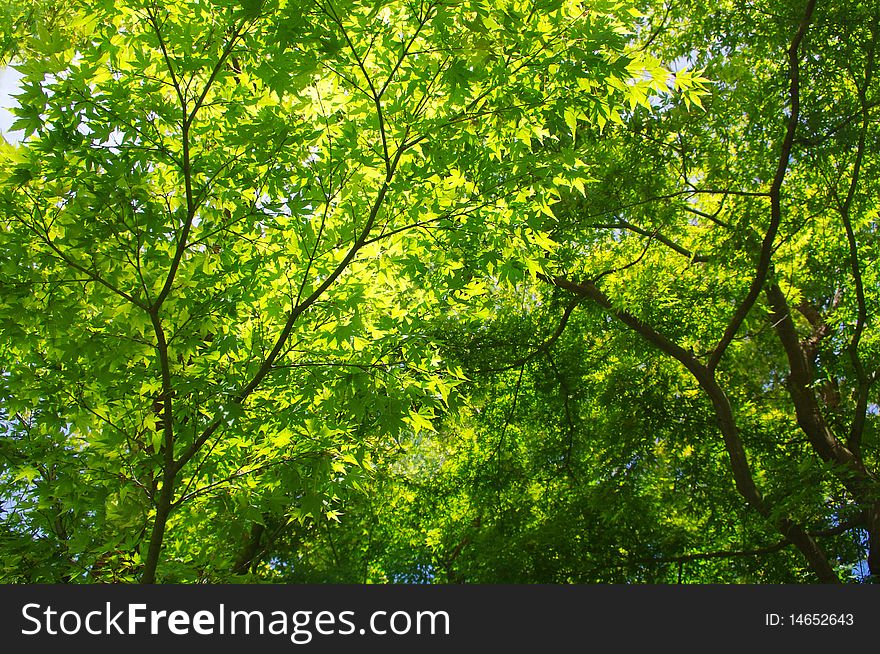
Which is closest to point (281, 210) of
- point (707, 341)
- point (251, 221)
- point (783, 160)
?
point (251, 221)

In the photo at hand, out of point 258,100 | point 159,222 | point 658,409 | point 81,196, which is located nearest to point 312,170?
point 258,100

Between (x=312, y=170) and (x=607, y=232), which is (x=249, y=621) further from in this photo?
(x=607, y=232)

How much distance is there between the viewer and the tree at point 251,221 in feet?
10.4

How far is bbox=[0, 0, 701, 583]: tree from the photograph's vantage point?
316 cm

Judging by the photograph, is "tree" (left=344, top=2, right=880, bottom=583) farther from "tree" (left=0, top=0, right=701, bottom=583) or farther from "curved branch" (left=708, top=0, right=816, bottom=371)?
"tree" (left=0, top=0, right=701, bottom=583)

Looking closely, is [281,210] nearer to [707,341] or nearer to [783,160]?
[783,160]

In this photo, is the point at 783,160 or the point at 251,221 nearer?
the point at 251,221

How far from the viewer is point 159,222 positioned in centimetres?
331

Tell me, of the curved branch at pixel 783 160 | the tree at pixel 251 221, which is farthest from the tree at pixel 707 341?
the tree at pixel 251 221

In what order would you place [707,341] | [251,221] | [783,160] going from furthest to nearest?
[707,341]
[783,160]
[251,221]

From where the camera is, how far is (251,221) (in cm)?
338

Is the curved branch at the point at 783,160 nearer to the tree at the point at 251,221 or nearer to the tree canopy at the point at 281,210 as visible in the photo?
the tree canopy at the point at 281,210

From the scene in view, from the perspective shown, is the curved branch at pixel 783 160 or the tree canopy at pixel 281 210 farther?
the curved branch at pixel 783 160

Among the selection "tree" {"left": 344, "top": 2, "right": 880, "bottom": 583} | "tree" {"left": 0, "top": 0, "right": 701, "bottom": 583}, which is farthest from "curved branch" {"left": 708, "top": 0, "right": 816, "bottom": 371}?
"tree" {"left": 0, "top": 0, "right": 701, "bottom": 583}
